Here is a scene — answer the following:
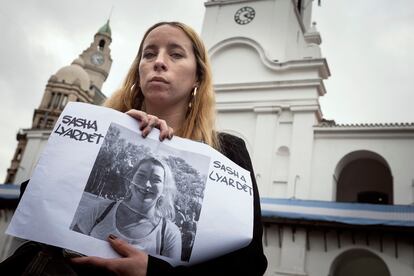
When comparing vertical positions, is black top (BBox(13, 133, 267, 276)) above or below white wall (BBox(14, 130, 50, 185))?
below

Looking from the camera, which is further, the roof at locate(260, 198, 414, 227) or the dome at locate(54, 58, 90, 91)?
the dome at locate(54, 58, 90, 91)

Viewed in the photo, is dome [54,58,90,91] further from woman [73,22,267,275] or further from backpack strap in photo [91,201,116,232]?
backpack strap in photo [91,201,116,232]

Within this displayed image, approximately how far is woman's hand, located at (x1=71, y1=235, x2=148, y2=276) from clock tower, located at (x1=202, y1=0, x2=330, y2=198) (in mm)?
13563

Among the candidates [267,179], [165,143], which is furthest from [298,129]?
[165,143]

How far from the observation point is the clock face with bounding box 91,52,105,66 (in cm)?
6219

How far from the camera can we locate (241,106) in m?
17.0

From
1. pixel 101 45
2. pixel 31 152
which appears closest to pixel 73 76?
pixel 101 45

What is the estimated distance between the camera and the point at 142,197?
136 cm

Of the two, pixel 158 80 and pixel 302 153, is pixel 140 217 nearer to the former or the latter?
pixel 158 80

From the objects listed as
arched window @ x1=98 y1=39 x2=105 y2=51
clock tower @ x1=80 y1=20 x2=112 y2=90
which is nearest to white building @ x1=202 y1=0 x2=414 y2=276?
clock tower @ x1=80 y1=20 x2=112 y2=90

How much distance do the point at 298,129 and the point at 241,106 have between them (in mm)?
2853

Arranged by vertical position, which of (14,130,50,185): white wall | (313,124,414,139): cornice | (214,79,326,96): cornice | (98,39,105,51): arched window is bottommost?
(14,130,50,185): white wall

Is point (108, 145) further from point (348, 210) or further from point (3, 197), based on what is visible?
point (3, 197)

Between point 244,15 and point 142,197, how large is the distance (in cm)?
1923
